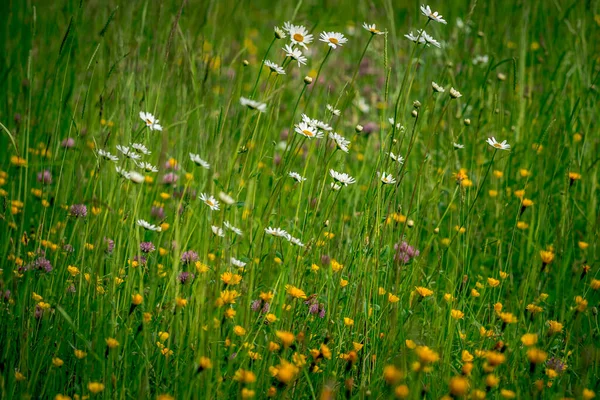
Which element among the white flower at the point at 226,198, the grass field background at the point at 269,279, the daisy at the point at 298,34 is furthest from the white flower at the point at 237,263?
the daisy at the point at 298,34

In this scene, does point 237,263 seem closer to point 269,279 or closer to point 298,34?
point 269,279

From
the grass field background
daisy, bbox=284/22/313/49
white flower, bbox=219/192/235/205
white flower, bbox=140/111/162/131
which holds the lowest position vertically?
the grass field background

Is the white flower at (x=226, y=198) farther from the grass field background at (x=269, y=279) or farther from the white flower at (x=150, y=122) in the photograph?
the white flower at (x=150, y=122)

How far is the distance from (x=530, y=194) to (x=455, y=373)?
1147 mm

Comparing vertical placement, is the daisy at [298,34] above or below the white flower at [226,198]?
above

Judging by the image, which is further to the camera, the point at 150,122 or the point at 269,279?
the point at 269,279

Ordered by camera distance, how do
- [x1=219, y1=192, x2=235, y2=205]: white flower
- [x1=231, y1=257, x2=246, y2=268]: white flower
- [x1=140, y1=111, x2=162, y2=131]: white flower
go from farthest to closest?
[x1=140, y1=111, x2=162, y2=131]: white flower, [x1=231, y1=257, x2=246, y2=268]: white flower, [x1=219, y1=192, x2=235, y2=205]: white flower

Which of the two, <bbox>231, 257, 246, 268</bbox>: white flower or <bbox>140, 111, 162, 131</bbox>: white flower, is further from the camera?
<bbox>140, 111, 162, 131</bbox>: white flower

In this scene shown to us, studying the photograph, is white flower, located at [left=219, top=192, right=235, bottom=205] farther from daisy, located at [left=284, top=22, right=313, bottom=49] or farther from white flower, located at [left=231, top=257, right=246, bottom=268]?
daisy, located at [left=284, top=22, right=313, bottom=49]

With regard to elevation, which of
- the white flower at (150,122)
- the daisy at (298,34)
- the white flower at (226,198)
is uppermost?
the daisy at (298,34)

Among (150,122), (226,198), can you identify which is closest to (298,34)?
(150,122)

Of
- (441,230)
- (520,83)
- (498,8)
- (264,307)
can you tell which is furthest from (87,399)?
(498,8)

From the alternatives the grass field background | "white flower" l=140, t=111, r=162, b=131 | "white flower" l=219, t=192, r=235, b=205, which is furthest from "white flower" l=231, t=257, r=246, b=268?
"white flower" l=140, t=111, r=162, b=131

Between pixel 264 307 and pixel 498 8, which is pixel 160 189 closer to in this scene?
pixel 264 307
